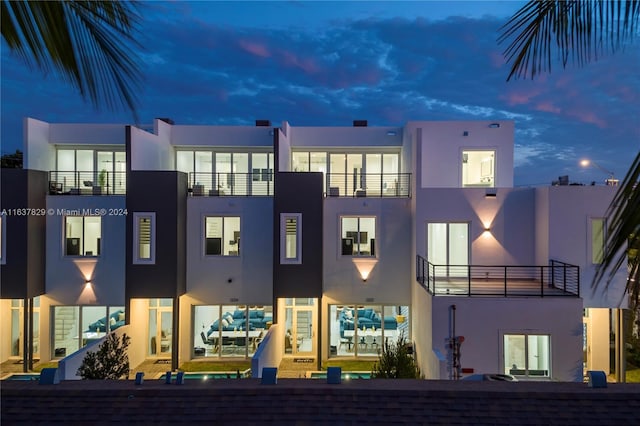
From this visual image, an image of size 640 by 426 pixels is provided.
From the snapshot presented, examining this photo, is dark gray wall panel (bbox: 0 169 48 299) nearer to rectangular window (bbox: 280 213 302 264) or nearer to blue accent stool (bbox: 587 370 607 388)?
rectangular window (bbox: 280 213 302 264)

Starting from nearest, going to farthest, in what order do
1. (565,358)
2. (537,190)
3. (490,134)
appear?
(565,358)
(537,190)
(490,134)

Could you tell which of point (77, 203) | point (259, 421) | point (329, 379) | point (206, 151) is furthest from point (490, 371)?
point (77, 203)

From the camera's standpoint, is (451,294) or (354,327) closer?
Result: (451,294)

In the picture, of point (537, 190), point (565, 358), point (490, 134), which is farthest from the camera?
point (490, 134)

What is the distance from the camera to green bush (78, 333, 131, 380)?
9.52 m

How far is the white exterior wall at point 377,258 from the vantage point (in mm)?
13500

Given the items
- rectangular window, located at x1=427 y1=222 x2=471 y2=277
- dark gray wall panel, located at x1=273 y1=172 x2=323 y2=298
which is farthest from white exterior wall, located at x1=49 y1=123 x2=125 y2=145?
rectangular window, located at x1=427 y1=222 x2=471 y2=277

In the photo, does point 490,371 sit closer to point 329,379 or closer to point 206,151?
point 329,379

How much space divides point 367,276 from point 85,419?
32.1 feet

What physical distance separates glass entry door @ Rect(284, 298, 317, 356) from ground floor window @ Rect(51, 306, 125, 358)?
590 centimetres

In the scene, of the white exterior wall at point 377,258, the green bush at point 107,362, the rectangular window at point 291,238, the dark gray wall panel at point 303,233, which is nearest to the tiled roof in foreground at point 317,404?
the green bush at point 107,362

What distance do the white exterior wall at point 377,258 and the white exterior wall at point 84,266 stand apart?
24.0 feet

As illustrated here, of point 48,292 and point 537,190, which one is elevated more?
point 537,190

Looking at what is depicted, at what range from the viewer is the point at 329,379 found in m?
5.74
